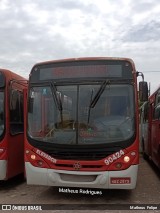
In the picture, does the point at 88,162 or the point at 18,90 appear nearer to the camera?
the point at 88,162

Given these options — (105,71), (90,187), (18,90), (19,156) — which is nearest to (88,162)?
(90,187)


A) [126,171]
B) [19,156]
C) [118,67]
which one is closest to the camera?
[126,171]

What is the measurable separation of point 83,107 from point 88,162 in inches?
45.7

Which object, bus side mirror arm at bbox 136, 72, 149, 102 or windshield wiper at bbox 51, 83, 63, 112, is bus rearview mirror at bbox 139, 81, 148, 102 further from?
windshield wiper at bbox 51, 83, 63, 112

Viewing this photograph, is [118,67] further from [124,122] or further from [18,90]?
[18,90]

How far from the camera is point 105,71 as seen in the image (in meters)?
8.24

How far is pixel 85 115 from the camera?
798cm

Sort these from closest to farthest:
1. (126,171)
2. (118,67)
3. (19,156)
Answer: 1. (126,171)
2. (118,67)
3. (19,156)

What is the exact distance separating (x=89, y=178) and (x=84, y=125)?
109 centimetres

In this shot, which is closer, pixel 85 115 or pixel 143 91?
pixel 85 115

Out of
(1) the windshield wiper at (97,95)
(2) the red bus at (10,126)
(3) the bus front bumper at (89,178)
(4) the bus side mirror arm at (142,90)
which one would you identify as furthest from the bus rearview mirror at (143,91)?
(2) the red bus at (10,126)

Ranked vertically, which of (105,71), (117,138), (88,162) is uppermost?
(105,71)

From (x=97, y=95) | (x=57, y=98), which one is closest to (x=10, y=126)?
(x=57, y=98)

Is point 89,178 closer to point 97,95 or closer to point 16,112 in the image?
point 97,95
